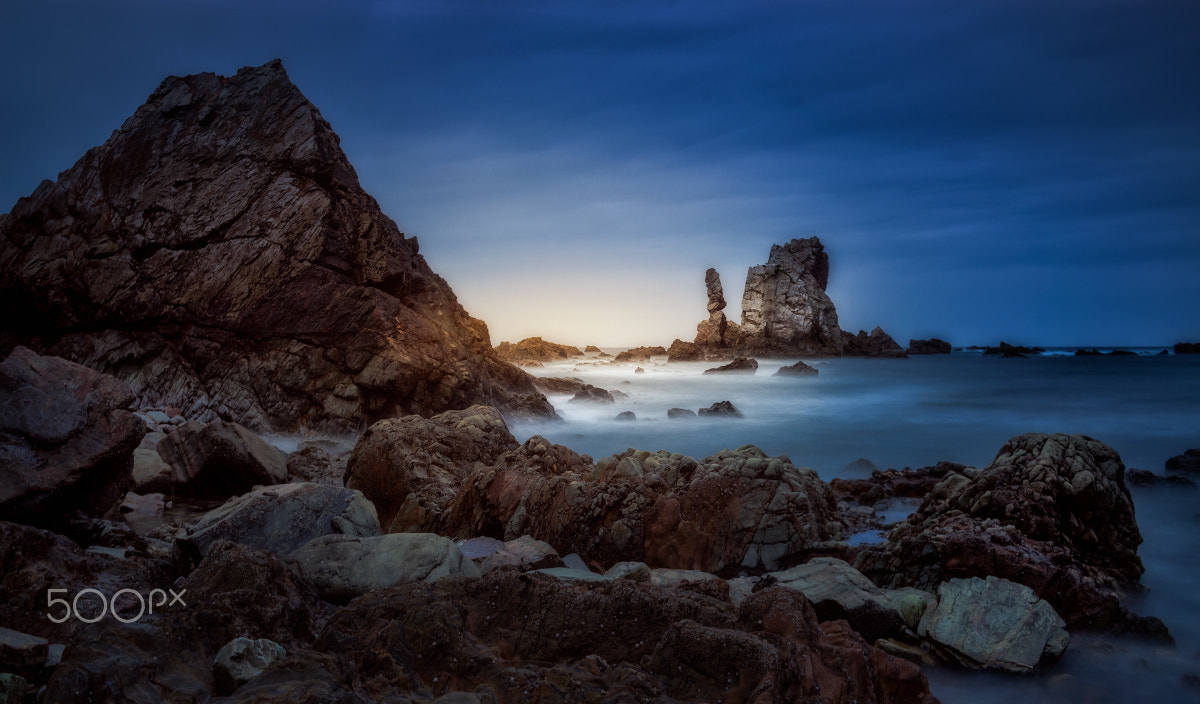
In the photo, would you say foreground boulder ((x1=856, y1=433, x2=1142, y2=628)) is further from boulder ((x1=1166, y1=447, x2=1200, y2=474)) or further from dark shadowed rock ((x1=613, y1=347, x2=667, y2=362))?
dark shadowed rock ((x1=613, y1=347, x2=667, y2=362))

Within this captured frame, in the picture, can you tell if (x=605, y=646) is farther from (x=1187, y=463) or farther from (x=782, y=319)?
(x=782, y=319)

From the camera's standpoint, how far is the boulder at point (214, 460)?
28.0 feet

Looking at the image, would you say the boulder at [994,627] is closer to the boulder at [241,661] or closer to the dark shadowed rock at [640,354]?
the boulder at [241,661]

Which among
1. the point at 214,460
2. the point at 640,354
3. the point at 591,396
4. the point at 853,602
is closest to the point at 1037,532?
the point at 853,602

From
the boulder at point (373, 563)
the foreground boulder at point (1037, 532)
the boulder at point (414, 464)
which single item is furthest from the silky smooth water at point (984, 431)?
the boulder at point (414, 464)

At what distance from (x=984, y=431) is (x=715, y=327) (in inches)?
1925

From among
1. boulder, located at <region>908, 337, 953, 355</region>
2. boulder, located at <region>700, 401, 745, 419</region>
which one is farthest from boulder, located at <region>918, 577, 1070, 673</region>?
boulder, located at <region>908, 337, 953, 355</region>

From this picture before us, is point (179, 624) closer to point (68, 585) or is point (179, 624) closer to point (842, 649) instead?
point (68, 585)

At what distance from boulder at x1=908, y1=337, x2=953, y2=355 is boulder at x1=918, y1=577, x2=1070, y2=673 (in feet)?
312

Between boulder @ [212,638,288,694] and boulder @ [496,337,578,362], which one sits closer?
boulder @ [212,638,288,694]

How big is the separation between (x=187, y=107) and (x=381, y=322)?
8598mm

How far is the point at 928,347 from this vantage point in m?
92.4

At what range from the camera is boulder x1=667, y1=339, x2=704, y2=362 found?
202ft

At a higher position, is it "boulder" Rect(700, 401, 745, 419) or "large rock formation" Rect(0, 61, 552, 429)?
"large rock formation" Rect(0, 61, 552, 429)
